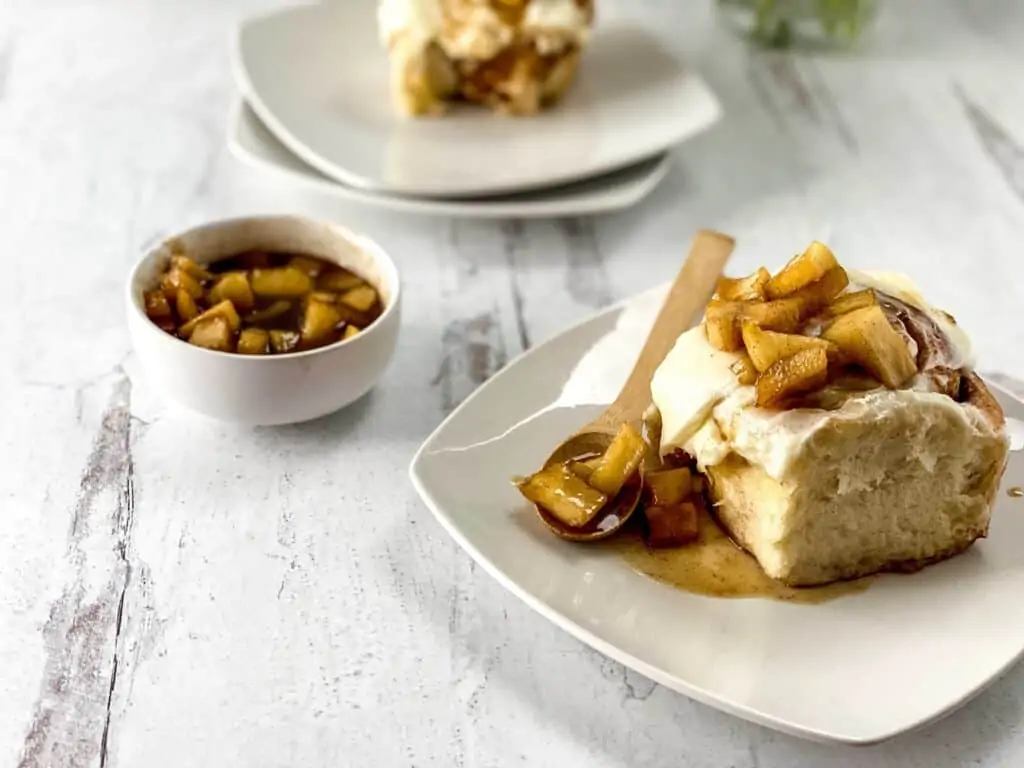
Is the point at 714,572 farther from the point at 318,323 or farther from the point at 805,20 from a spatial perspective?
the point at 805,20

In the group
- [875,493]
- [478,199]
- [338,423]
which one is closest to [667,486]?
[875,493]

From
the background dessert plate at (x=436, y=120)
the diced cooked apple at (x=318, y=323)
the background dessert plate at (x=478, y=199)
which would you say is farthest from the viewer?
the background dessert plate at (x=436, y=120)

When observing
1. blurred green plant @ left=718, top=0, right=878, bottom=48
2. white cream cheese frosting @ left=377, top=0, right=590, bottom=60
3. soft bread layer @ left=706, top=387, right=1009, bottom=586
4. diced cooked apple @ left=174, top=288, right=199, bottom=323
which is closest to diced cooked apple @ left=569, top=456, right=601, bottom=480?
soft bread layer @ left=706, top=387, right=1009, bottom=586

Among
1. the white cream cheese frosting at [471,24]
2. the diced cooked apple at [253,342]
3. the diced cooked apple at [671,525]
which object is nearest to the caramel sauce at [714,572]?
the diced cooked apple at [671,525]

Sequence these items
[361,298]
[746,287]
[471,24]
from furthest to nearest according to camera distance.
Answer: [471,24]
[361,298]
[746,287]

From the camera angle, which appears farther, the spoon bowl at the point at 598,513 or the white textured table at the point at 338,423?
the spoon bowl at the point at 598,513

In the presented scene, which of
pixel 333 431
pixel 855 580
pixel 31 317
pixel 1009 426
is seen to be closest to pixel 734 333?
pixel 855 580

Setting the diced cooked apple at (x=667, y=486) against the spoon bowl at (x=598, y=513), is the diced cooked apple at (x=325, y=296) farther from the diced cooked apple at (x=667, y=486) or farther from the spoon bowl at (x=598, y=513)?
the diced cooked apple at (x=667, y=486)
